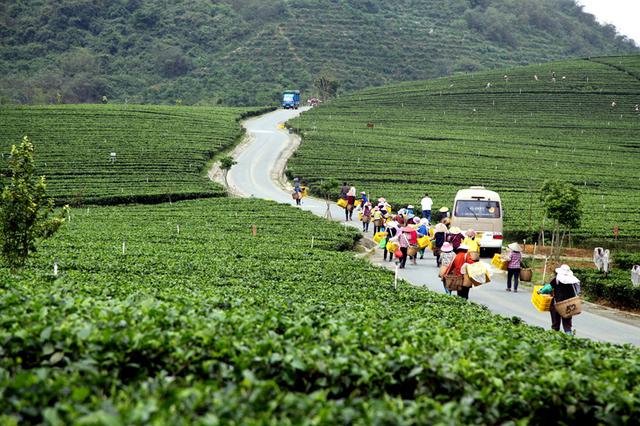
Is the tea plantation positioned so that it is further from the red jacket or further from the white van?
the white van

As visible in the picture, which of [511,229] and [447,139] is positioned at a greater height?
[447,139]

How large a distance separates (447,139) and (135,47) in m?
82.2

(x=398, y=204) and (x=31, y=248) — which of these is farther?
(x=398, y=204)

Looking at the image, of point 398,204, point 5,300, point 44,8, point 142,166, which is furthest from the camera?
point 44,8

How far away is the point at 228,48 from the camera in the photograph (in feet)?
504

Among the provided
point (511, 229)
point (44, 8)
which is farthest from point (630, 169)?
point (44, 8)

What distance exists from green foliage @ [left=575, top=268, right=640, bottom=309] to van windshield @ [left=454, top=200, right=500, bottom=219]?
756 cm

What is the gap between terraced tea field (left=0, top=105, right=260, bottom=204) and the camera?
5556 centimetres

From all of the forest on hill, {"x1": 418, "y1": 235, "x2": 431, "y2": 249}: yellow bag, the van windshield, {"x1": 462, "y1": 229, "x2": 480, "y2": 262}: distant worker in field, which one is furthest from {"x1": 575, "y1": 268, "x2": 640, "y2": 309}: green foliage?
the forest on hill

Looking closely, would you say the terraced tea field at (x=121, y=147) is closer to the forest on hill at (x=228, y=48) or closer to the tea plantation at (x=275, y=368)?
the forest on hill at (x=228, y=48)

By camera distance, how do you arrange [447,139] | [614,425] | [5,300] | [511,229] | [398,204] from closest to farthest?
1. [614,425]
2. [5,300]
3. [511,229]
4. [398,204]
5. [447,139]

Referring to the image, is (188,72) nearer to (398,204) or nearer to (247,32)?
(247,32)

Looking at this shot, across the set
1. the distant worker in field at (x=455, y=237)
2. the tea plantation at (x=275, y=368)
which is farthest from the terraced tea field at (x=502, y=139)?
the tea plantation at (x=275, y=368)

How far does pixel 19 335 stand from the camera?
338 inches
